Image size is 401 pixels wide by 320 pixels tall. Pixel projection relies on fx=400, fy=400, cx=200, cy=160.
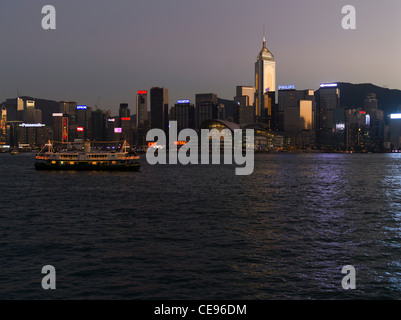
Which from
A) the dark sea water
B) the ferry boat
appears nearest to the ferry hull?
the ferry boat

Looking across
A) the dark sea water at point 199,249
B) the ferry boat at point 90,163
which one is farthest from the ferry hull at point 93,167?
the dark sea water at point 199,249

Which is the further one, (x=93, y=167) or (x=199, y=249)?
(x=93, y=167)

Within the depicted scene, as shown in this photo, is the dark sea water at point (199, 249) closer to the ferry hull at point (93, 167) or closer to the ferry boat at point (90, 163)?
the ferry hull at point (93, 167)

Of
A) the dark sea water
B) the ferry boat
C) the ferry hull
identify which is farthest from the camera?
the ferry boat

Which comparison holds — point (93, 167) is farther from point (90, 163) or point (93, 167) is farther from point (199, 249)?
point (199, 249)

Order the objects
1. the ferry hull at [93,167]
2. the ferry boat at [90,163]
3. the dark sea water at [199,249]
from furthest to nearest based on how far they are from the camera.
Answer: the ferry boat at [90,163]
the ferry hull at [93,167]
the dark sea water at [199,249]

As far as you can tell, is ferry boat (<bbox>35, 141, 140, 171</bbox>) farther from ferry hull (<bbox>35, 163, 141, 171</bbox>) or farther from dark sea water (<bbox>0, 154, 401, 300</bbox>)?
dark sea water (<bbox>0, 154, 401, 300</bbox>)

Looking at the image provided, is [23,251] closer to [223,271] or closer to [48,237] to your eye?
[48,237]

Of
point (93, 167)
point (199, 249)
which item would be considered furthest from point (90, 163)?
point (199, 249)

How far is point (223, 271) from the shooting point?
27.8 metres
